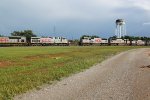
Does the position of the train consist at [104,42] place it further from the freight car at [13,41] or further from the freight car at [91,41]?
the freight car at [13,41]

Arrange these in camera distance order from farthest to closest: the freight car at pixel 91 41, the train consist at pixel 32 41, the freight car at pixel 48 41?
the freight car at pixel 91 41 < the freight car at pixel 48 41 < the train consist at pixel 32 41

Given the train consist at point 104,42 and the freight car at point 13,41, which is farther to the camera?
the train consist at point 104,42

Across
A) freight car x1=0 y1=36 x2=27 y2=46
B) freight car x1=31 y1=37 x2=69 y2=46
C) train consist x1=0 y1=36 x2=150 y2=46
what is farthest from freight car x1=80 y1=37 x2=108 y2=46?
freight car x1=0 y1=36 x2=27 y2=46

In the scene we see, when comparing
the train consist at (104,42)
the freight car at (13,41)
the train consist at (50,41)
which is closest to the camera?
the freight car at (13,41)

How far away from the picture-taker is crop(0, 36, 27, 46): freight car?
4234 inches

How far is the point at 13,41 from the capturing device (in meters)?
112

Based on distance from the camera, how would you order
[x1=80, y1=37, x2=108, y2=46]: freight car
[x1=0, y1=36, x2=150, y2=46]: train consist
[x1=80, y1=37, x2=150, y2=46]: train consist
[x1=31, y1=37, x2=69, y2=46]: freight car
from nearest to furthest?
[x1=0, y1=36, x2=150, y2=46]: train consist
[x1=31, y1=37, x2=69, y2=46]: freight car
[x1=80, y1=37, x2=108, y2=46]: freight car
[x1=80, y1=37, x2=150, y2=46]: train consist

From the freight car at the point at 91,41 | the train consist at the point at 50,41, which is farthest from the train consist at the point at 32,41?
the freight car at the point at 91,41

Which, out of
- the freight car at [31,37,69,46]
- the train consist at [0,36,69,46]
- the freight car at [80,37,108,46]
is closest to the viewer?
the train consist at [0,36,69,46]

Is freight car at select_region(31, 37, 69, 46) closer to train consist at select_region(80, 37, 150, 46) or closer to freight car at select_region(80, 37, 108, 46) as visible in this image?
freight car at select_region(80, 37, 108, 46)

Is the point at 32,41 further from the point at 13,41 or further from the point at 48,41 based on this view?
the point at 13,41

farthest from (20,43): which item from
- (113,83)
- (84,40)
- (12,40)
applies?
(113,83)

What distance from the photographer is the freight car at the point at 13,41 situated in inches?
4234

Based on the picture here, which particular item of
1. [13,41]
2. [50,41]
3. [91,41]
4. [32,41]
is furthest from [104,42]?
[13,41]
